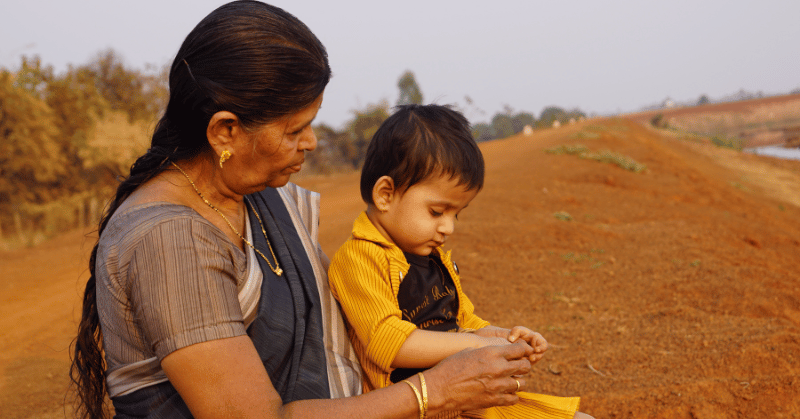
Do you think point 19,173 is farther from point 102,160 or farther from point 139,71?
point 139,71

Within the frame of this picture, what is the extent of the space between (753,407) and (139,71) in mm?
12816

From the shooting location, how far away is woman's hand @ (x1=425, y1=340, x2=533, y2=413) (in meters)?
1.55

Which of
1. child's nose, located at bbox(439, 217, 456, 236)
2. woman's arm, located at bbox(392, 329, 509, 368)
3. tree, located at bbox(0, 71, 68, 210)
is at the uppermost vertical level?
tree, located at bbox(0, 71, 68, 210)

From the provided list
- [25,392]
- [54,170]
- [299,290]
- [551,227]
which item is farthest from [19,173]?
[299,290]

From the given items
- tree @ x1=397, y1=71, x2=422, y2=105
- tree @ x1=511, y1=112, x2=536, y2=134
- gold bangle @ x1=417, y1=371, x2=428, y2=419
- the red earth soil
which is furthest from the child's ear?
tree @ x1=511, y1=112, x2=536, y2=134

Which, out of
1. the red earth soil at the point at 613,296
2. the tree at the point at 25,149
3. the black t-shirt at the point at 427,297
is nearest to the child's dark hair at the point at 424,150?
the black t-shirt at the point at 427,297

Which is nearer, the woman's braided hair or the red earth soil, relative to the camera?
the woman's braided hair

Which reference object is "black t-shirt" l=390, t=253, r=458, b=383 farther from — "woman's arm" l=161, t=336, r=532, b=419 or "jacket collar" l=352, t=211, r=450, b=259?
"woman's arm" l=161, t=336, r=532, b=419

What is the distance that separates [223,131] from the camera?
156 cm

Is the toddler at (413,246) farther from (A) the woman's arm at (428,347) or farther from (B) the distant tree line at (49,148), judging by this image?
(B) the distant tree line at (49,148)

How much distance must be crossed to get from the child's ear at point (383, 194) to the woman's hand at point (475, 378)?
2.09 ft

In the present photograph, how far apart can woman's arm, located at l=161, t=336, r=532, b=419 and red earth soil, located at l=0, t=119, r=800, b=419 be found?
1.34m

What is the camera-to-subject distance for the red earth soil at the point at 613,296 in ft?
9.30

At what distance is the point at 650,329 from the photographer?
378 centimetres
